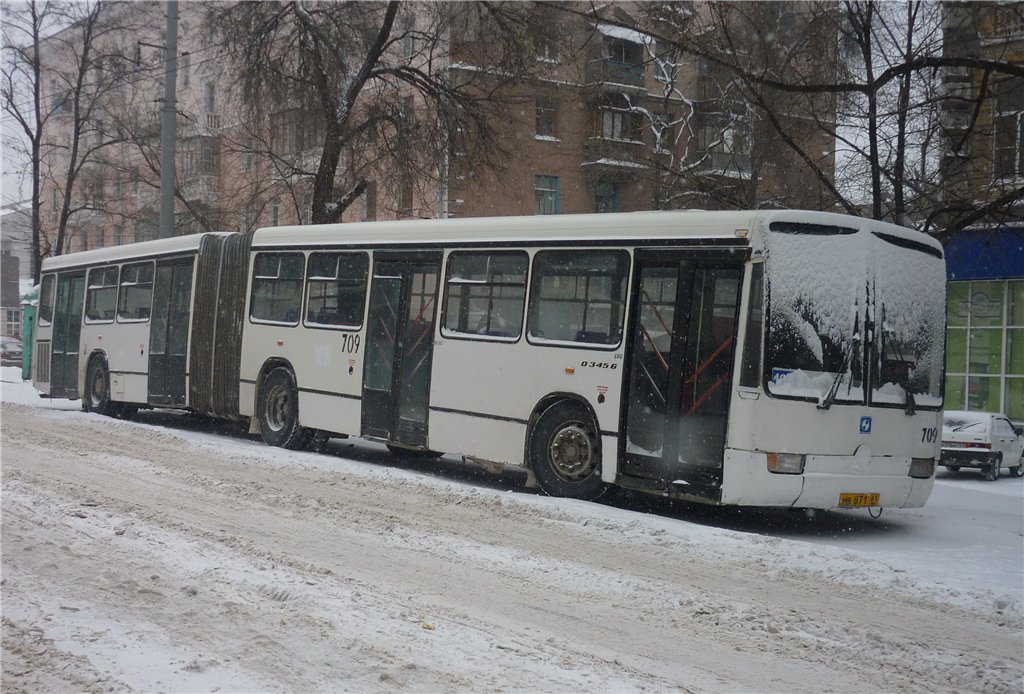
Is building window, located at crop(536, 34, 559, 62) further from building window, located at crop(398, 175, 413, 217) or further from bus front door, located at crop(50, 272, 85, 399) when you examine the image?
bus front door, located at crop(50, 272, 85, 399)

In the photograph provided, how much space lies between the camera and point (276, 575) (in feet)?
23.9

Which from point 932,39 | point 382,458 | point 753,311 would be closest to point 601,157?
point 932,39

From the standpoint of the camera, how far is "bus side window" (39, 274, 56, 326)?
2373 centimetres

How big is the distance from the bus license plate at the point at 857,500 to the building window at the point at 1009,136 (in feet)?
22.6

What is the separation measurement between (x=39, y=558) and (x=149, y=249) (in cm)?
1322

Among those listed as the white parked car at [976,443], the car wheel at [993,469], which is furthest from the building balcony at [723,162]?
the car wheel at [993,469]

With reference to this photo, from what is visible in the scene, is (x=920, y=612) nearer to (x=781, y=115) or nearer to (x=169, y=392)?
(x=169, y=392)

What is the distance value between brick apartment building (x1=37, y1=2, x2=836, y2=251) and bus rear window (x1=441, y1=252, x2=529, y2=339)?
541 cm

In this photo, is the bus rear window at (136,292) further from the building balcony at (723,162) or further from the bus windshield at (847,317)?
the building balcony at (723,162)

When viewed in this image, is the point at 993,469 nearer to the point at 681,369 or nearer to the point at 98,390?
the point at 681,369

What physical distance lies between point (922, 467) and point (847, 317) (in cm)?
191

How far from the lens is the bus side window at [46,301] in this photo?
77.9 ft

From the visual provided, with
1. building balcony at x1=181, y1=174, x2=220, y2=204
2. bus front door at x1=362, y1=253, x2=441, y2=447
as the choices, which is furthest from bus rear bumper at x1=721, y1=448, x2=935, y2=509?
building balcony at x1=181, y1=174, x2=220, y2=204

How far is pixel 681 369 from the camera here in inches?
426
